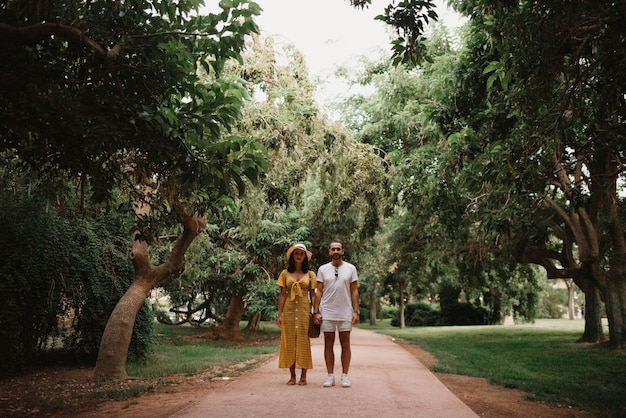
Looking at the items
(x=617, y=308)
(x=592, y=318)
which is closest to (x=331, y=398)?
(x=617, y=308)

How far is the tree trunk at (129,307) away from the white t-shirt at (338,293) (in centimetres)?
399

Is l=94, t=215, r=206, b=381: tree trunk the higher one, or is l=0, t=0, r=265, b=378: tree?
l=0, t=0, r=265, b=378: tree

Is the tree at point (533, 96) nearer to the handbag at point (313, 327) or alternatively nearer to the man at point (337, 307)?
the man at point (337, 307)

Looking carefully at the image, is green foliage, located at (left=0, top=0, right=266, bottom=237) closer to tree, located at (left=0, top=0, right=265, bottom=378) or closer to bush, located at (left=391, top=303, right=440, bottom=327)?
tree, located at (left=0, top=0, right=265, bottom=378)

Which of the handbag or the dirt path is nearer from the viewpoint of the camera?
the dirt path

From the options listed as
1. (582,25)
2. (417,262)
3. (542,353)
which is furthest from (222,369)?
(417,262)

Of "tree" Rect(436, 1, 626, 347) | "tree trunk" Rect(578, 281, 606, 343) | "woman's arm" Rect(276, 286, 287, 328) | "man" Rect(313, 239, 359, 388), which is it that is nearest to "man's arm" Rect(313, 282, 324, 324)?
"man" Rect(313, 239, 359, 388)

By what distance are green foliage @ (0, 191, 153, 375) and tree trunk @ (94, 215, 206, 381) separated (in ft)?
3.62

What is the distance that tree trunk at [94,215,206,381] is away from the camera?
10.6m

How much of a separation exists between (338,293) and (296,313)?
672mm

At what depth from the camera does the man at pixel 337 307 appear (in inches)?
297

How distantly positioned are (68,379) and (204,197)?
5.63m

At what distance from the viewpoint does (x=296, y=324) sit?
7.66m

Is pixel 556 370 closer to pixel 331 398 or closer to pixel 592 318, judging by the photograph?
pixel 331 398
